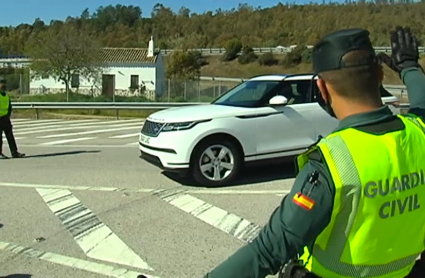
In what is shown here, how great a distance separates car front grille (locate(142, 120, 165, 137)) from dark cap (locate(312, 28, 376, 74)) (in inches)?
242

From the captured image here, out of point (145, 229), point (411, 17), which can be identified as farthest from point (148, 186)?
point (411, 17)

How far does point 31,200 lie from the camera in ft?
23.6

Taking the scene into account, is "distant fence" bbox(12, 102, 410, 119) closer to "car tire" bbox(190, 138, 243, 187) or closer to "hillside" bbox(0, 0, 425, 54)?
"car tire" bbox(190, 138, 243, 187)

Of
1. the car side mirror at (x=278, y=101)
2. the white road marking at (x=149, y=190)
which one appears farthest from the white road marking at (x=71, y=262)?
the car side mirror at (x=278, y=101)

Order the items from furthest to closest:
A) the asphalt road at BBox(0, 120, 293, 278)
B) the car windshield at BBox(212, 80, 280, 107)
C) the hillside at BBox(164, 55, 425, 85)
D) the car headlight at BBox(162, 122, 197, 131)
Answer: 1. the hillside at BBox(164, 55, 425, 85)
2. the car windshield at BBox(212, 80, 280, 107)
3. the car headlight at BBox(162, 122, 197, 131)
4. the asphalt road at BBox(0, 120, 293, 278)

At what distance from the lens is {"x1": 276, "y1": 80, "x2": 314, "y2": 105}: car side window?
27.0 feet

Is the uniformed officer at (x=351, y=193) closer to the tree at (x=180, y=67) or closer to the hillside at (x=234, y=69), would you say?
the tree at (x=180, y=67)

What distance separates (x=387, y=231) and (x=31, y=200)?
6340 millimetres

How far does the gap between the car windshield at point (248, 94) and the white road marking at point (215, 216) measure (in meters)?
1.86

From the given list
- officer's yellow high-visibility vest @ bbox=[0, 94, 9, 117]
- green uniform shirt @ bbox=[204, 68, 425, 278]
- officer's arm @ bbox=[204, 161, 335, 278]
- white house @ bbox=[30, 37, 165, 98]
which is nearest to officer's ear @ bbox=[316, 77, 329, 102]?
green uniform shirt @ bbox=[204, 68, 425, 278]

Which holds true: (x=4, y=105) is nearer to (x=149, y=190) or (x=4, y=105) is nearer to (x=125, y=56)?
(x=149, y=190)

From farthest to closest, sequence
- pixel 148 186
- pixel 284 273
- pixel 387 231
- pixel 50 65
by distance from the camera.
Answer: pixel 50 65 → pixel 148 186 → pixel 284 273 → pixel 387 231

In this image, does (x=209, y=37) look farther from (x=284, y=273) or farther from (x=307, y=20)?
(x=284, y=273)

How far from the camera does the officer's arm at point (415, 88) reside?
2133 mm
